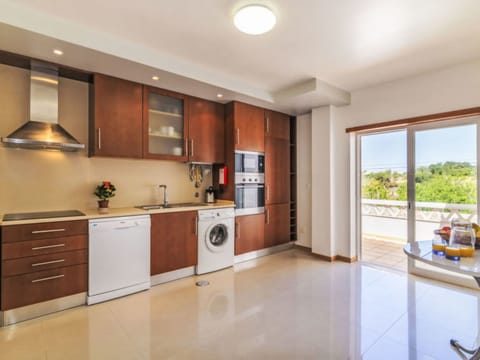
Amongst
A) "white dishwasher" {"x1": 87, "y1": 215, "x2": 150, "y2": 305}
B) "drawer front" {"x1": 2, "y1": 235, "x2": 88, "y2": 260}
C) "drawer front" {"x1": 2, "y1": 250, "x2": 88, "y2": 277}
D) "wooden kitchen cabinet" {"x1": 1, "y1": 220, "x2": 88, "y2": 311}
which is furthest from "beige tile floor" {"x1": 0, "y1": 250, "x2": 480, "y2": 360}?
"drawer front" {"x1": 2, "y1": 235, "x2": 88, "y2": 260}

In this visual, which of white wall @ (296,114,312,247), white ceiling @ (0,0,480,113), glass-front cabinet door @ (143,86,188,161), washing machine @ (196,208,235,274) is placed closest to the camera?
white ceiling @ (0,0,480,113)

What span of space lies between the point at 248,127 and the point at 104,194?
2262 mm

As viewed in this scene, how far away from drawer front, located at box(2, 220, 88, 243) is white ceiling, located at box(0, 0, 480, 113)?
160 centimetres

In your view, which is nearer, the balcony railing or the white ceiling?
the white ceiling

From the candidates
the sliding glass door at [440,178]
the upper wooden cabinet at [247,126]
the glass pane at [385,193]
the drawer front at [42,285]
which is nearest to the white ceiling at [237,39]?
the upper wooden cabinet at [247,126]

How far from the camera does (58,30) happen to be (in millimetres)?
2168

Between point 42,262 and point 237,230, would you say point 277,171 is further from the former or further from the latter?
point 42,262

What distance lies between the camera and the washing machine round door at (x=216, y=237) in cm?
353

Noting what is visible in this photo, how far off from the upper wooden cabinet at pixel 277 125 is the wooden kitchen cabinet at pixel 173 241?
198cm

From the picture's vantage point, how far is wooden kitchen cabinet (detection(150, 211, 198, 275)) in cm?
308

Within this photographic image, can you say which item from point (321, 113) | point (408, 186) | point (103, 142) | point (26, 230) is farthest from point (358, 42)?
point (26, 230)

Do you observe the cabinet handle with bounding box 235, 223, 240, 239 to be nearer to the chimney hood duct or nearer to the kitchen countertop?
the kitchen countertop

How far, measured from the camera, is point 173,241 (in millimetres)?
3225

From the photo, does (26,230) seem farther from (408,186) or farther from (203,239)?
(408,186)
